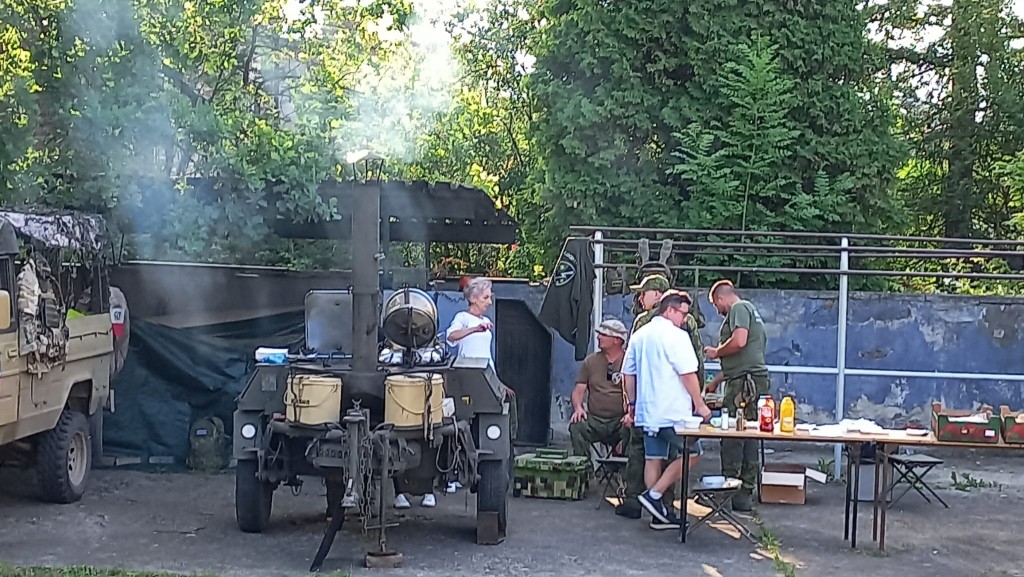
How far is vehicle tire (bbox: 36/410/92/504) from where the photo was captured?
8.97m

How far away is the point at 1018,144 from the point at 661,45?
18.6 feet

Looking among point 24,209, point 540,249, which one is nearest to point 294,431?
point 24,209

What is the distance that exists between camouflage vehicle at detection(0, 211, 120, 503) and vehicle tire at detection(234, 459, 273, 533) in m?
1.57

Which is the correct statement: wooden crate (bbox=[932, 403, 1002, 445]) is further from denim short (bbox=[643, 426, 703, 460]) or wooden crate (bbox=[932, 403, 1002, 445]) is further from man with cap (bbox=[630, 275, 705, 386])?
man with cap (bbox=[630, 275, 705, 386])

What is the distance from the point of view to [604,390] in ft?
31.9

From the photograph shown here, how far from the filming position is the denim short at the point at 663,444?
8273mm

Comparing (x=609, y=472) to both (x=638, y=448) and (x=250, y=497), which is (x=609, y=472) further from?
(x=250, y=497)

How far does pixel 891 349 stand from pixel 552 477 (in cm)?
461

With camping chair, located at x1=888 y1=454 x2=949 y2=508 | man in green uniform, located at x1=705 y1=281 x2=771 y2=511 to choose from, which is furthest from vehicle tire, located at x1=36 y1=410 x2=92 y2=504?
camping chair, located at x1=888 y1=454 x2=949 y2=508

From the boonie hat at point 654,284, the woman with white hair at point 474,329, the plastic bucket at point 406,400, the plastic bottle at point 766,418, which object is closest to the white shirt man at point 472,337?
the woman with white hair at point 474,329

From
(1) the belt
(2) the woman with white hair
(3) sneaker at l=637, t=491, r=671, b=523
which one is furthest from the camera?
(1) the belt

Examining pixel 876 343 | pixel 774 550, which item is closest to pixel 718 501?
pixel 774 550

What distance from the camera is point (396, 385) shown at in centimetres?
734

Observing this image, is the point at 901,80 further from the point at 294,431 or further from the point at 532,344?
the point at 294,431
